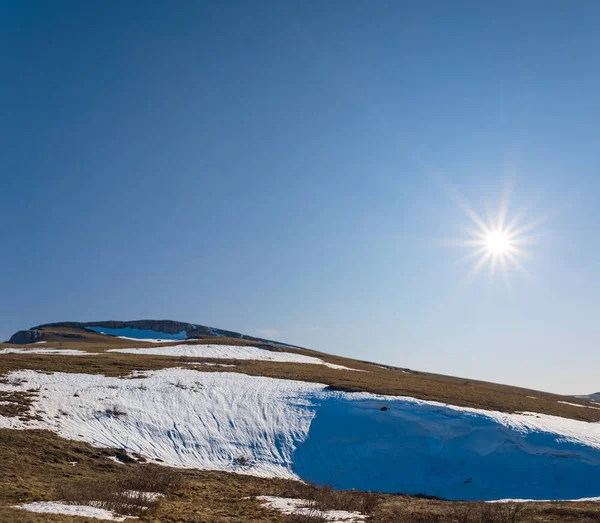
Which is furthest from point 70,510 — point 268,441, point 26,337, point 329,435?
point 26,337

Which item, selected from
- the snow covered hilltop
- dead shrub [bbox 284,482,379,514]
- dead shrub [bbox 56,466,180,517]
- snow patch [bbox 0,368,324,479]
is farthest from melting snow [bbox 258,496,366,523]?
the snow covered hilltop

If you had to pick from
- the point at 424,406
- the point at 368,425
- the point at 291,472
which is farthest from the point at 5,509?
the point at 424,406

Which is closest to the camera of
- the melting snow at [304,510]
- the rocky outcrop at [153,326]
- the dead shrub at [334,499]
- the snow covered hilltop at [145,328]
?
the melting snow at [304,510]

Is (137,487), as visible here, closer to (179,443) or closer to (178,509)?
(178,509)

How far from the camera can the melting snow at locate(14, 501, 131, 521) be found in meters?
11.0

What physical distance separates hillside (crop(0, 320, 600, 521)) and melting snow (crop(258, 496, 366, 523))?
205 millimetres

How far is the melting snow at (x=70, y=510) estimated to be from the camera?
1101 centimetres

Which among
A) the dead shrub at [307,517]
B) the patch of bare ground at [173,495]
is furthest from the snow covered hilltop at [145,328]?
the dead shrub at [307,517]

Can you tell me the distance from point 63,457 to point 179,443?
6.19 metres

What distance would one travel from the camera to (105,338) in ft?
247

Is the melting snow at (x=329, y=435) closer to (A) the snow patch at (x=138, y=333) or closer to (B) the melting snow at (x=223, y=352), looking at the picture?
(B) the melting snow at (x=223, y=352)

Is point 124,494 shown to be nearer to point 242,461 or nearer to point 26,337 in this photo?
point 242,461

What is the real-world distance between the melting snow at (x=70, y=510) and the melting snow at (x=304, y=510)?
5.20 m

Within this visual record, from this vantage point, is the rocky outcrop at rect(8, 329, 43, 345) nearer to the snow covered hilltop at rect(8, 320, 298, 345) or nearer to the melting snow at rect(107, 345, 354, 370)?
the snow covered hilltop at rect(8, 320, 298, 345)
